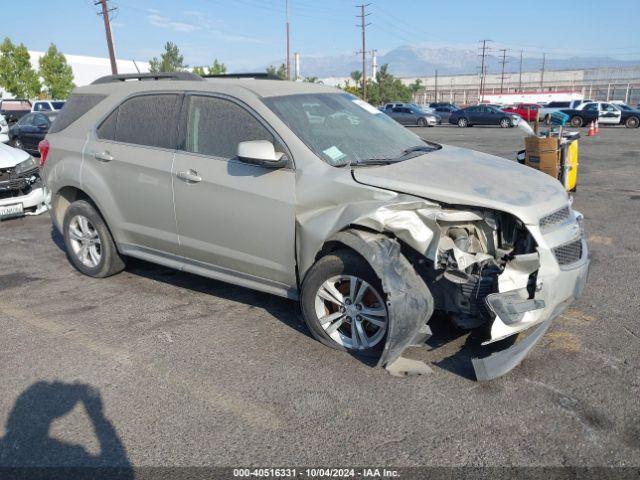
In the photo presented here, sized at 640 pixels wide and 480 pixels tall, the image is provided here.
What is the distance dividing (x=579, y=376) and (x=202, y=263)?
2.95 metres

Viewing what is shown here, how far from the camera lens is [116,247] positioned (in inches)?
218

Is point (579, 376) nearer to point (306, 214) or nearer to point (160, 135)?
point (306, 214)

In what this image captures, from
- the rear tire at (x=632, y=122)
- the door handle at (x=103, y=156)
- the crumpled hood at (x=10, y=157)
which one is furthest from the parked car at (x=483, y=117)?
the door handle at (x=103, y=156)

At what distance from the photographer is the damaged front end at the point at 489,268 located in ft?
11.6

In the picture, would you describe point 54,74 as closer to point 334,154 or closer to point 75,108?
point 75,108

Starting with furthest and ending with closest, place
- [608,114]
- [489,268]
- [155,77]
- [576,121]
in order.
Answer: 1. [576,121]
2. [608,114]
3. [155,77]
4. [489,268]

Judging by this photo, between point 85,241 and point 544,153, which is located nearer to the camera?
point 85,241

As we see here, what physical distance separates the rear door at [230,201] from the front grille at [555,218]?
169cm

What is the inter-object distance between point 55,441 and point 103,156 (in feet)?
9.45

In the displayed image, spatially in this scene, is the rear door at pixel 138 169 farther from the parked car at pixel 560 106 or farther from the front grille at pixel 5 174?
the parked car at pixel 560 106

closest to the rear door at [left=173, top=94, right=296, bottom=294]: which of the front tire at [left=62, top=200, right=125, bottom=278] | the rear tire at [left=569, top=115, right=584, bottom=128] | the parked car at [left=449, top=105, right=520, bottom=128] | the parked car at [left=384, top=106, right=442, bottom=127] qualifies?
the front tire at [left=62, top=200, right=125, bottom=278]

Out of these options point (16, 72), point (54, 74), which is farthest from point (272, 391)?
point (54, 74)

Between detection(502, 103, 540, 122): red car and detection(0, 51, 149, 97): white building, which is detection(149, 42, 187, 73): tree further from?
detection(502, 103, 540, 122): red car

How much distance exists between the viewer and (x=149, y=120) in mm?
5012
